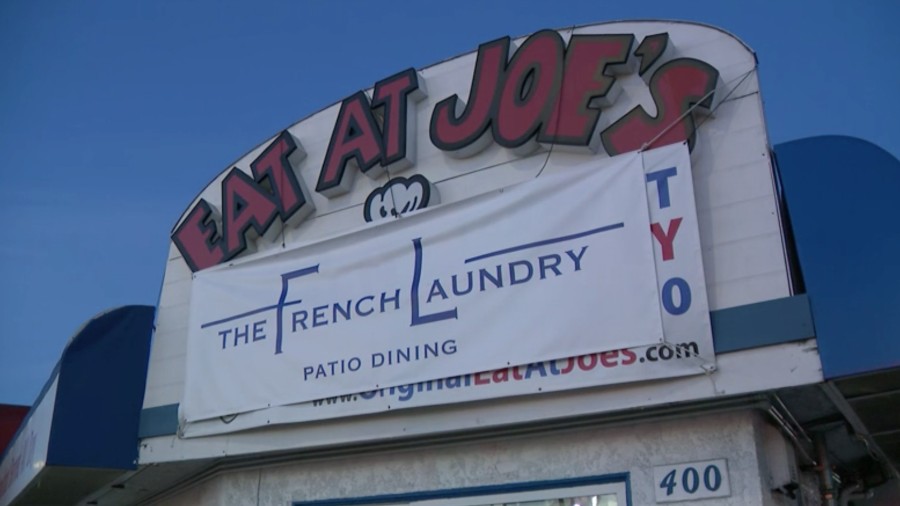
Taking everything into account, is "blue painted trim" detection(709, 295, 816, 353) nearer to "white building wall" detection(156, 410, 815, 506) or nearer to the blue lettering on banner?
"white building wall" detection(156, 410, 815, 506)

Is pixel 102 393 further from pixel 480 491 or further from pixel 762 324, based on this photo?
pixel 762 324

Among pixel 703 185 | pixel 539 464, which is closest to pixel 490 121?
pixel 703 185

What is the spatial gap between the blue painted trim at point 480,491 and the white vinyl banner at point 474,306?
2.60ft

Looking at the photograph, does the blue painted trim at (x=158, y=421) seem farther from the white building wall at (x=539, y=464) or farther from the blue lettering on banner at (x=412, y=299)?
the blue lettering on banner at (x=412, y=299)

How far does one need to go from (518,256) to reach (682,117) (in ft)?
5.37

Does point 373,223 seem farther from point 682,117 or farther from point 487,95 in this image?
point 682,117

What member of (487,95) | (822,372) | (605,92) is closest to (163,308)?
(487,95)

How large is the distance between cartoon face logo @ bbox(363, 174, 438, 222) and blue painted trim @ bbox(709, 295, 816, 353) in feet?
9.40

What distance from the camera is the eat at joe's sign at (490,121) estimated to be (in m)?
7.10

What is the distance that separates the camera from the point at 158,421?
30.6 feet

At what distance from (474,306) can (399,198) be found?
5.04ft

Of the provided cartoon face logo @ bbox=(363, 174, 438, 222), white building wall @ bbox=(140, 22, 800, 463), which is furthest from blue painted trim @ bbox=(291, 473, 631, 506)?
cartoon face logo @ bbox=(363, 174, 438, 222)

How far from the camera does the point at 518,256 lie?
729 cm

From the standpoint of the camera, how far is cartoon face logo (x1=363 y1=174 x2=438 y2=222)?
818cm
